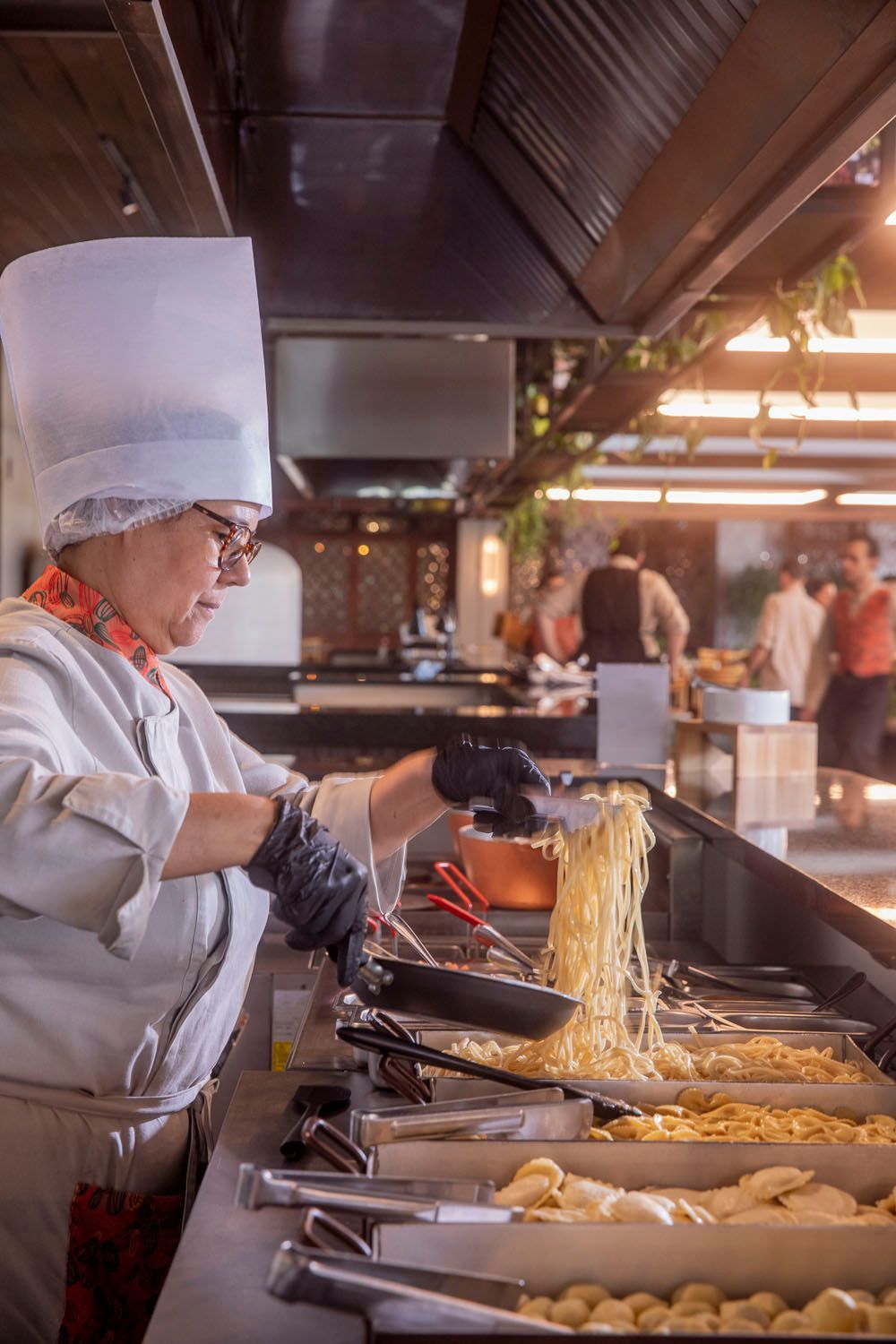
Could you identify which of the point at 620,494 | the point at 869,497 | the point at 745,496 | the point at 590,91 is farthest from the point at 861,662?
the point at 590,91

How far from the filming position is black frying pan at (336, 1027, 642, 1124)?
1264mm

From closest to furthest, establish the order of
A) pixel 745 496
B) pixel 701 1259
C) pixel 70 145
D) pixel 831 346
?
1. pixel 701 1259
2. pixel 70 145
3. pixel 831 346
4. pixel 745 496

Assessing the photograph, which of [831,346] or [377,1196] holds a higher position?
[831,346]

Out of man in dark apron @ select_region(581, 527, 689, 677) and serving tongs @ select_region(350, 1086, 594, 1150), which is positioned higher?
man in dark apron @ select_region(581, 527, 689, 677)

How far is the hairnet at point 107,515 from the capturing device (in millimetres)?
1465

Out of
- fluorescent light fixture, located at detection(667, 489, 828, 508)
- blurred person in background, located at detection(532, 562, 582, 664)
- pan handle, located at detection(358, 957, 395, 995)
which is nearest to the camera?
pan handle, located at detection(358, 957, 395, 995)

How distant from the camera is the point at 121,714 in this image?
4.80 feet

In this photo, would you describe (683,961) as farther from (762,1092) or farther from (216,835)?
(216,835)

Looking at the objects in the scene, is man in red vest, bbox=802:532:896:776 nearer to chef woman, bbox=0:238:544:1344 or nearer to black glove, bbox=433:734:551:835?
black glove, bbox=433:734:551:835

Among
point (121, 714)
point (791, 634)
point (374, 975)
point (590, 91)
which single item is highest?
point (590, 91)

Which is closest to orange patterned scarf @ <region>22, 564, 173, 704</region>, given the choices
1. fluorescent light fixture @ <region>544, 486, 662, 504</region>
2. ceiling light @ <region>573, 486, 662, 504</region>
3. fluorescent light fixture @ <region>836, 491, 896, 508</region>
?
fluorescent light fixture @ <region>544, 486, 662, 504</region>

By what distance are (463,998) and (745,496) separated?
12.3m

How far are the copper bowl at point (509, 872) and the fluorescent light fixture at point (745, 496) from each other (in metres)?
10.5

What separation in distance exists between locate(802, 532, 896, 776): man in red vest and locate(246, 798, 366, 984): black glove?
8.07 meters
